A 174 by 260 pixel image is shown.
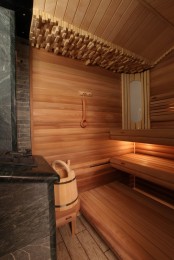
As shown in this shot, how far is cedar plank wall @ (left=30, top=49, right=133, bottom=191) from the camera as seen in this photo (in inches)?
114

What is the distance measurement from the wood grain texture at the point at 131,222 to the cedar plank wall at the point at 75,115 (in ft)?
2.11

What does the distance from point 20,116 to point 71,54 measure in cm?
162

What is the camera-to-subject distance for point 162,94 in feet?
11.4

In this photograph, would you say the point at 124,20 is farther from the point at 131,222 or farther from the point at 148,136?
the point at 131,222

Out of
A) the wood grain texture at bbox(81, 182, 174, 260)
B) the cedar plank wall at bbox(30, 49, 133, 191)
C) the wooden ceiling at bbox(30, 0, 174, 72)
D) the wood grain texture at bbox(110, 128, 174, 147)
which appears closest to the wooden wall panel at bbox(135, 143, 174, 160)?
the cedar plank wall at bbox(30, 49, 133, 191)

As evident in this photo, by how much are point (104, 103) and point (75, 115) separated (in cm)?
89

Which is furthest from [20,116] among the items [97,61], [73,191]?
[97,61]

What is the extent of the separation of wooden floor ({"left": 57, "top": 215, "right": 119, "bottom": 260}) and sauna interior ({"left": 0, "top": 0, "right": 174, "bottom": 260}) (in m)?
0.16

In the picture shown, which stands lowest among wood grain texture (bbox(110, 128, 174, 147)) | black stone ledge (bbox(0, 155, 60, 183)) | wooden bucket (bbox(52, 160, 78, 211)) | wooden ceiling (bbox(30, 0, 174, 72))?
wooden bucket (bbox(52, 160, 78, 211))

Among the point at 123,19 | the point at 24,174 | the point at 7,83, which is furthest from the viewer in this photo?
the point at 123,19

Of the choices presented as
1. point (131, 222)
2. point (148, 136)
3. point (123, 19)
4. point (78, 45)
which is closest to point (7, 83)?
point (78, 45)

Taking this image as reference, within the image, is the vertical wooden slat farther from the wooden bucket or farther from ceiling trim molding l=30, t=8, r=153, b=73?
the wooden bucket

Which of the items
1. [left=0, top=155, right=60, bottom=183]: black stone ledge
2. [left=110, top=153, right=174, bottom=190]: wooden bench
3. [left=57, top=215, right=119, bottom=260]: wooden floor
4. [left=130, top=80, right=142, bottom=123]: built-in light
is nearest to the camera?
[left=0, top=155, right=60, bottom=183]: black stone ledge

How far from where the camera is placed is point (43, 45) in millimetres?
2771
